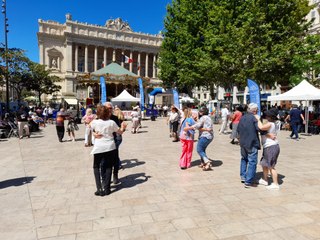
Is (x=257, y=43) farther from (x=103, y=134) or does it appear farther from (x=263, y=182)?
(x=103, y=134)

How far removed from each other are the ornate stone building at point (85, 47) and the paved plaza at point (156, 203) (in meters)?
52.4

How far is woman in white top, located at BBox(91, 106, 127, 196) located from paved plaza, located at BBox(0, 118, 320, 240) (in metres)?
0.29

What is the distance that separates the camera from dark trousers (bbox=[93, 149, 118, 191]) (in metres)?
5.02

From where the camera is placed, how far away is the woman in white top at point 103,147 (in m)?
4.96

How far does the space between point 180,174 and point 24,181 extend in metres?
3.61

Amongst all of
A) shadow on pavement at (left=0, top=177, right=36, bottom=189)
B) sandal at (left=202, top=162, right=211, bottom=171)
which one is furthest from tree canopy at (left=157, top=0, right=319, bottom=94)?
shadow on pavement at (left=0, top=177, right=36, bottom=189)

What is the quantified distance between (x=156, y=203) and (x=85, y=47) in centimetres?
6892

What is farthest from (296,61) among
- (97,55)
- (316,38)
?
(97,55)

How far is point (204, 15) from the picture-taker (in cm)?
2433

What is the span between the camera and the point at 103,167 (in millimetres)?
5047

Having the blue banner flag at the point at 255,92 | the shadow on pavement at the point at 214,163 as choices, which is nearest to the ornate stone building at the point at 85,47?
the blue banner flag at the point at 255,92

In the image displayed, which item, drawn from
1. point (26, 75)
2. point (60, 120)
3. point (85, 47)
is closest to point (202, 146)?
point (60, 120)

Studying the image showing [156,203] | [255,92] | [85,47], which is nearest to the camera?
[156,203]

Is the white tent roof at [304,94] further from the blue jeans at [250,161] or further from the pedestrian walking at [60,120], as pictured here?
the pedestrian walking at [60,120]
